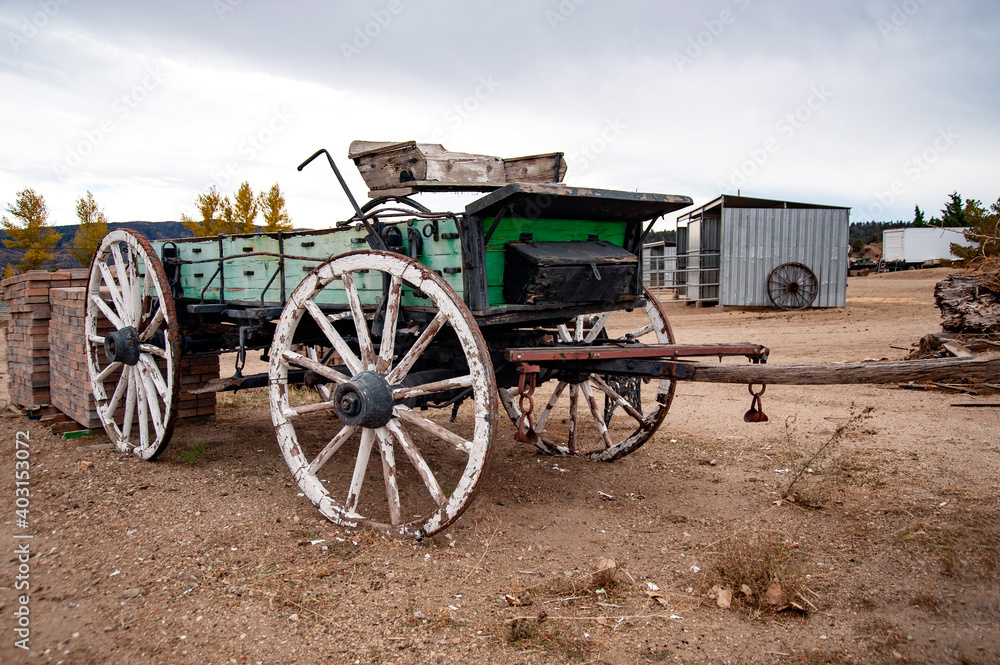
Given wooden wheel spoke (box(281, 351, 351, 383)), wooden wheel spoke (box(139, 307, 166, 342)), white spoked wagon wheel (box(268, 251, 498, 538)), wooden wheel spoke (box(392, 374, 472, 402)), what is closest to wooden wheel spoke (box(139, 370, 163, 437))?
wooden wheel spoke (box(139, 307, 166, 342))

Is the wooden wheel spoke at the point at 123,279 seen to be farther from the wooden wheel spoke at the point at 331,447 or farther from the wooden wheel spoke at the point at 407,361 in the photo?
the wooden wheel spoke at the point at 407,361

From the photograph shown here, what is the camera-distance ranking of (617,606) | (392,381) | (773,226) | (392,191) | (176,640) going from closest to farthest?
(176,640) → (617,606) → (392,381) → (392,191) → (773,226)

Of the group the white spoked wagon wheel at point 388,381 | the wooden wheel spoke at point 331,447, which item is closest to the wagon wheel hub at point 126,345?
the white spoked wagon wheel at point 388,381

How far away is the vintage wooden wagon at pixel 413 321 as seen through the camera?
3.17 meters

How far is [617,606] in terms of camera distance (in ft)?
9.04

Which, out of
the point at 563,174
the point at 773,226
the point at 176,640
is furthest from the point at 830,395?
the point at 773,226

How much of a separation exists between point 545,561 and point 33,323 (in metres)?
5.41

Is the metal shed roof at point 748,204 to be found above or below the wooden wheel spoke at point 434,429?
above

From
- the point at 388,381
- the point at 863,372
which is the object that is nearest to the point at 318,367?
the point at 388,381

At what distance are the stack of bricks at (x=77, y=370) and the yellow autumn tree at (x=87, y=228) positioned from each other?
2617 cm

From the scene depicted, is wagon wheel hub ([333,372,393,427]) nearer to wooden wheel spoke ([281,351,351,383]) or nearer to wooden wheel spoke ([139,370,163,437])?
wooden wheel spoke ([281,351,351,383])

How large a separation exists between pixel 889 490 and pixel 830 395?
3414 mm

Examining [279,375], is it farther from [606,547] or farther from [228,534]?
[606,547]

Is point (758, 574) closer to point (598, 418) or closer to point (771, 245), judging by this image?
point (598, 418)
